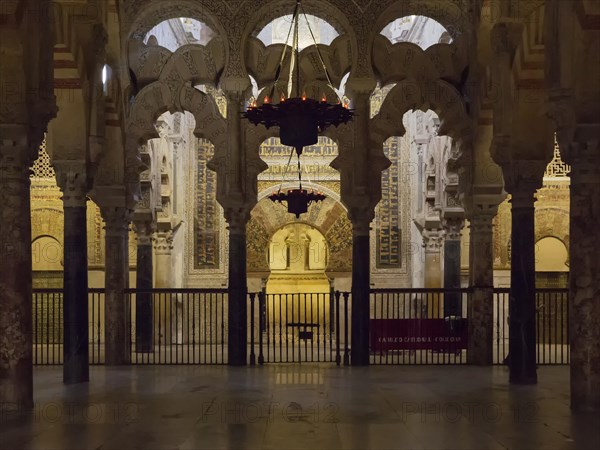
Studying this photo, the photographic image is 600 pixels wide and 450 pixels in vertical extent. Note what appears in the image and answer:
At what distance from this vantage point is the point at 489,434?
618 cm

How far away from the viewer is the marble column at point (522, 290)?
9430 millimetres

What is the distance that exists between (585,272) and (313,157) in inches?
462

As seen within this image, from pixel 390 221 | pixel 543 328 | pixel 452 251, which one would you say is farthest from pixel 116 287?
pixel 390 221

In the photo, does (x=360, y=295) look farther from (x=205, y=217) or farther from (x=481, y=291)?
(x=205, y=217)

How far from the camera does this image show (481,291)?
11562 millimetres

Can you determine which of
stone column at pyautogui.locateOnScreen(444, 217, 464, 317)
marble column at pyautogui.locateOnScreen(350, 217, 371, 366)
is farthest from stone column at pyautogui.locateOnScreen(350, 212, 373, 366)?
stone column at pyautogui.locateOnScreen(444, 217, 464, 317)

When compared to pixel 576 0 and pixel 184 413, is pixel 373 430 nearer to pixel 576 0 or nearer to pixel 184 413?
pixel 184 413

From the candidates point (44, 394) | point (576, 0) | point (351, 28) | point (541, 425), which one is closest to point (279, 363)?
point (44, 394)

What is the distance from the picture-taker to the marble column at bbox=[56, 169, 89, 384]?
31.2 feet

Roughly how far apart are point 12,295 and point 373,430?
3.37m

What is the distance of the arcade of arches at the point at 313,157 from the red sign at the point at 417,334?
61cm

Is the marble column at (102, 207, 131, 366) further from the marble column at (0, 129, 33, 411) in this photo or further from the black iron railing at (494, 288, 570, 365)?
the black iron railing at (494, 288, 570, 365)

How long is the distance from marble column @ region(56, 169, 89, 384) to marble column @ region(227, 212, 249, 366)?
2.43 meters

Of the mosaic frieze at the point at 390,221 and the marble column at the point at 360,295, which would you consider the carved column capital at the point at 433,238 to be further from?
the marble column at the point at 360,295
